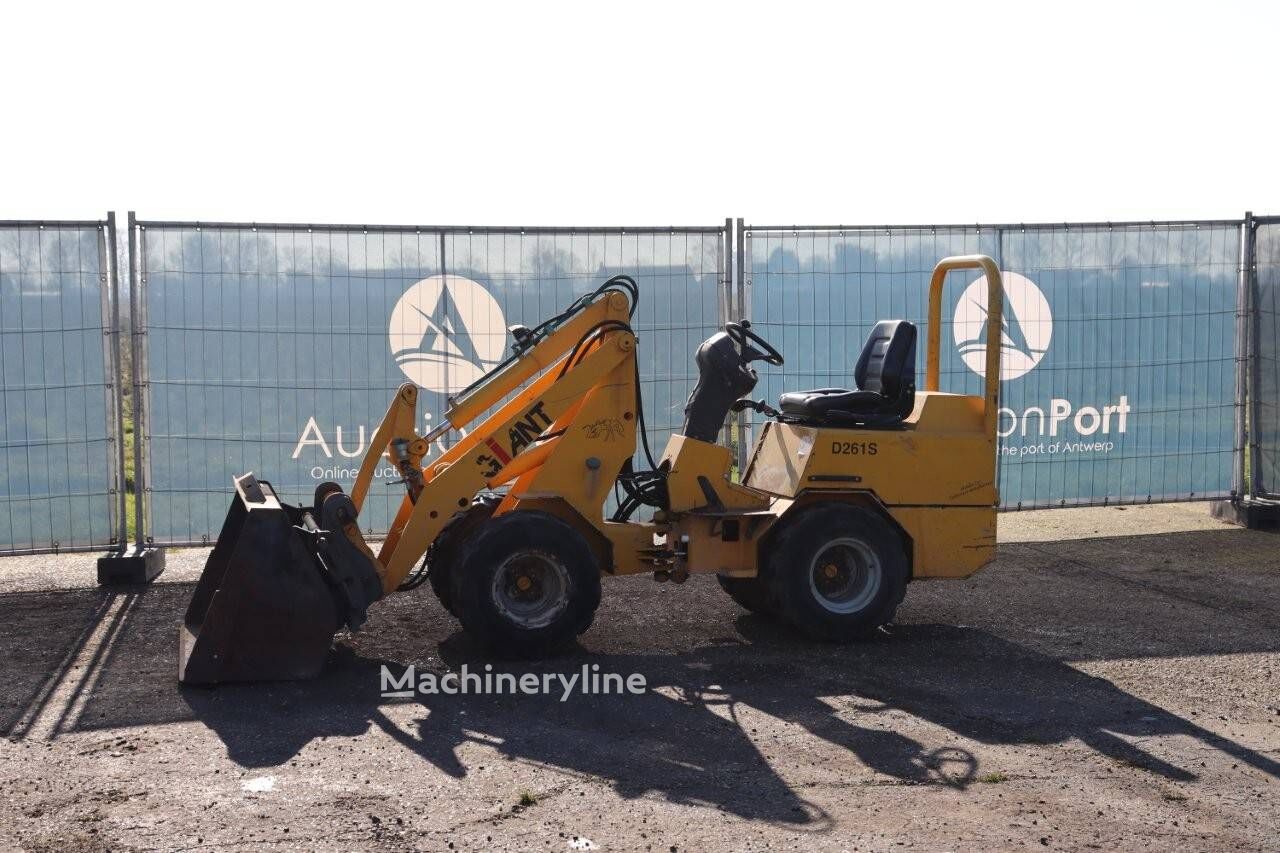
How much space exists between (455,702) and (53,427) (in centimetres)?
517

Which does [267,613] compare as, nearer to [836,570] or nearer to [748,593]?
[748,593]

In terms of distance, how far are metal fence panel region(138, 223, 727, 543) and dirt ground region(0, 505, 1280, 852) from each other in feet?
Result: 5.02

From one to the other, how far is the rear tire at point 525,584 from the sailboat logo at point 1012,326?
522 cm

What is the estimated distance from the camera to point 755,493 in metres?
8.92

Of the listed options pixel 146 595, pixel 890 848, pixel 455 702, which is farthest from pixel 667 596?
pixel 890 848

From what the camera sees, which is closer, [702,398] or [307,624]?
[307,624]

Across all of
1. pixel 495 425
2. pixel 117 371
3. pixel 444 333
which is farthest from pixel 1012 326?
pixel 117 371

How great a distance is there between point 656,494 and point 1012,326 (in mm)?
4839

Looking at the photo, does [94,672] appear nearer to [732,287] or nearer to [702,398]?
[702,398]

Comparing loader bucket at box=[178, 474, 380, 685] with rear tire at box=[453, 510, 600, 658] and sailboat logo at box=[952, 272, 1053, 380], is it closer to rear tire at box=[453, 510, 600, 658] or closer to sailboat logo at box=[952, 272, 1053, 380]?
rear tire at box=[453, 510, 600, 658]

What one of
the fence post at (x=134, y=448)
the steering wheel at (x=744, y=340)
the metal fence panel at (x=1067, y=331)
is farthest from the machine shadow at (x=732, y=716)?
the metal fence panel at (x=1067, y=331)

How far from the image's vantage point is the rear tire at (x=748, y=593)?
9156mm

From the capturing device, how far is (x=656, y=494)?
8.91m

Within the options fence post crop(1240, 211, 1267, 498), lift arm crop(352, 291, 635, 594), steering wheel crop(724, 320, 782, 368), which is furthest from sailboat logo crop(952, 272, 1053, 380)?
lift arm crop(352, 291, 635, 594)
